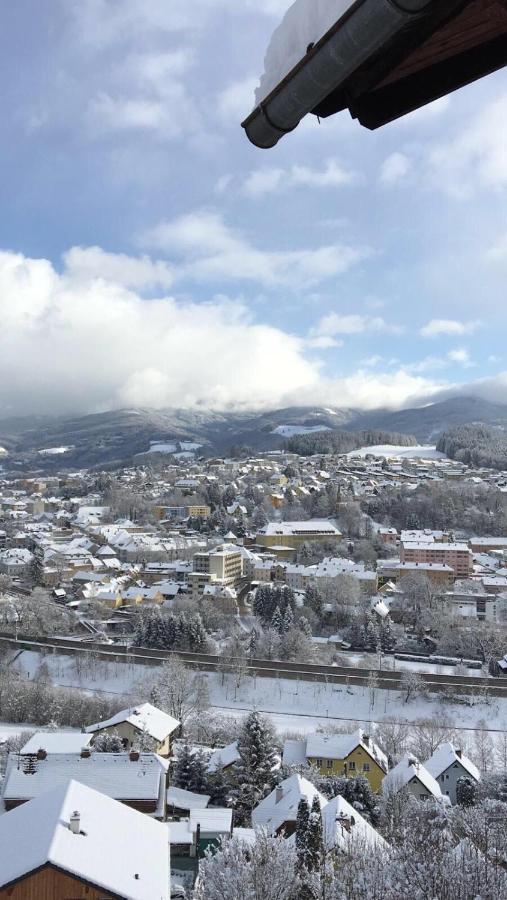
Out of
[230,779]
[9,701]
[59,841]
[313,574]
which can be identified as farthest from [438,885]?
[313,574]

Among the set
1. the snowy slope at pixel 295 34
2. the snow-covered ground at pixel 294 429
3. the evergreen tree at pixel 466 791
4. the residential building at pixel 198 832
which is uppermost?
the snow-covered ground at pixel 294 429

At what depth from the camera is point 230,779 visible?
13.4 metres

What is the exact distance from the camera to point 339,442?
336 ft

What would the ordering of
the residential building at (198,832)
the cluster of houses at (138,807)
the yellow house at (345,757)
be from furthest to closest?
the yellow house at (345,757) → the residential building at (198,832) → the cluster of houses at (138,807)

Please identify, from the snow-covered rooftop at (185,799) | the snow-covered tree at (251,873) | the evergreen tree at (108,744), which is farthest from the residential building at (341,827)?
the evergreen tree at (108,744)

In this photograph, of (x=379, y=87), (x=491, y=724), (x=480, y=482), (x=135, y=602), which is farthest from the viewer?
(x=480, y=482)

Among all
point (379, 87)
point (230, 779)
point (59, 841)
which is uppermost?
point (379, 87)

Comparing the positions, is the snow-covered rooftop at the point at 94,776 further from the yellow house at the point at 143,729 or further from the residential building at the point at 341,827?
the yellow house at the point at 143,729

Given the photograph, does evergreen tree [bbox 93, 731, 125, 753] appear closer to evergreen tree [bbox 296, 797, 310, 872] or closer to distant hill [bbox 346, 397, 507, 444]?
evergreen tree [bbox 296, 797, 310, 872]

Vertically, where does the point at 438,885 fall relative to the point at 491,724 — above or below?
above

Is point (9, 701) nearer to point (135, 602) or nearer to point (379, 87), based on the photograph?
point (135, 602)

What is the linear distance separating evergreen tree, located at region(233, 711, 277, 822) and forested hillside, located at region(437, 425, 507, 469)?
64670mm

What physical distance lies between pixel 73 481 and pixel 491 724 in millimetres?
72268

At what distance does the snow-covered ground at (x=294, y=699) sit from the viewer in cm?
1936
